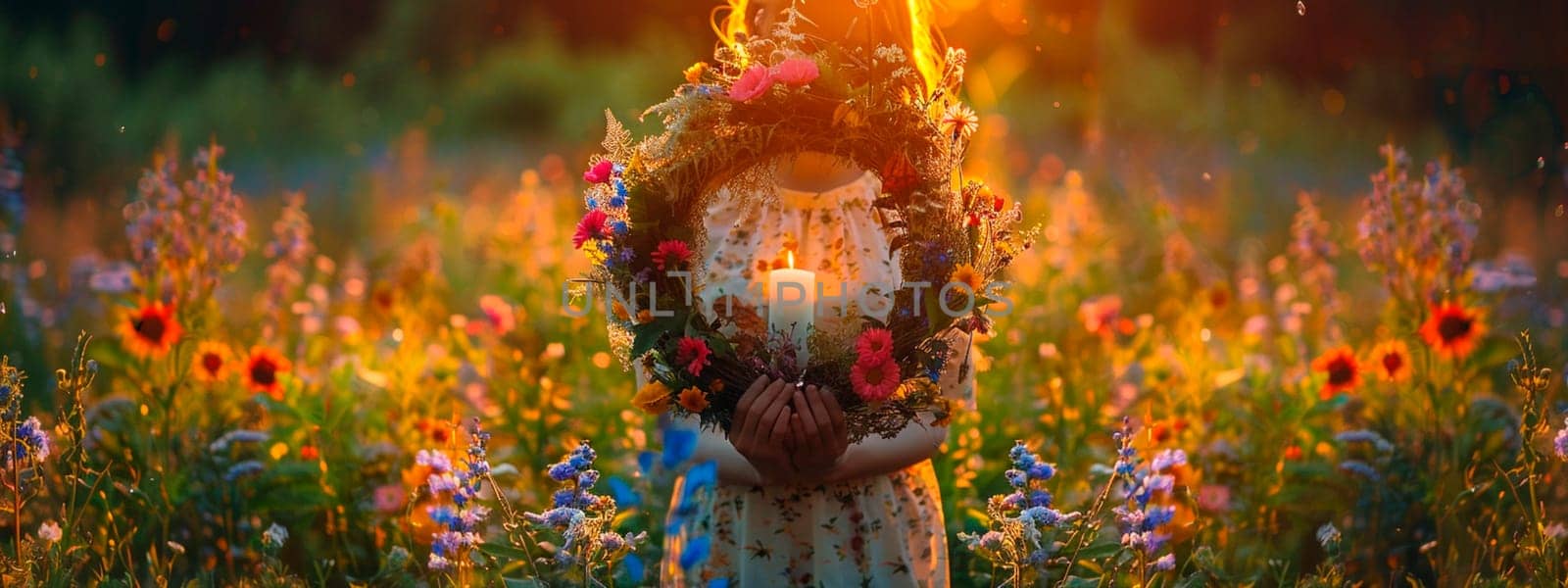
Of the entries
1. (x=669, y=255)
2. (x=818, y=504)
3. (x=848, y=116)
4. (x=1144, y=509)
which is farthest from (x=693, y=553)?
(x=1144, y=509)

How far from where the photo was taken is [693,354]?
6.86 feet

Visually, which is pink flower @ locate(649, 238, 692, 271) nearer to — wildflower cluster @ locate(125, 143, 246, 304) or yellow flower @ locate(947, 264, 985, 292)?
yellow flower @ locate(947, 264, 985, 292)

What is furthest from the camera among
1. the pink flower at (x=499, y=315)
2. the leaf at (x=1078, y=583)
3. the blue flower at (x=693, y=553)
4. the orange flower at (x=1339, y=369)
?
the pink flower at (x=499, y=315)

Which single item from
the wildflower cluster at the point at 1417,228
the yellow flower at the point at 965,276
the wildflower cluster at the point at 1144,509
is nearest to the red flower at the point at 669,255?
the yellow flower at the point at 965,276

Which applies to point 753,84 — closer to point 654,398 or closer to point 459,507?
point 654,398

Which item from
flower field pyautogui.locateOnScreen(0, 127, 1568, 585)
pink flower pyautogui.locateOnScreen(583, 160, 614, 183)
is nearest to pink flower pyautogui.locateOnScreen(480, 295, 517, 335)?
flower field pyautogui.locateOnScreen(0, 127, 1568, 585)

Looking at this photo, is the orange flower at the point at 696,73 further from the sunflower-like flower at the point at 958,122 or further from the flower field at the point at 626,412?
the flower field at the point at 626,412

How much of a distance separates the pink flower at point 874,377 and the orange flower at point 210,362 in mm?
2857

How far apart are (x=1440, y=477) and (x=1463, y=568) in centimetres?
34

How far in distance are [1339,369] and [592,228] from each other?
3.00 meters

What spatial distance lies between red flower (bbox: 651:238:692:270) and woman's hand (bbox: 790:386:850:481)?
0.37 metres

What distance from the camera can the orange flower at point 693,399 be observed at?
6.79ft

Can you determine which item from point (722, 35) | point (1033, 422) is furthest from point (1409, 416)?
point (722, 35)

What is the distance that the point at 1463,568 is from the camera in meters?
3.62
